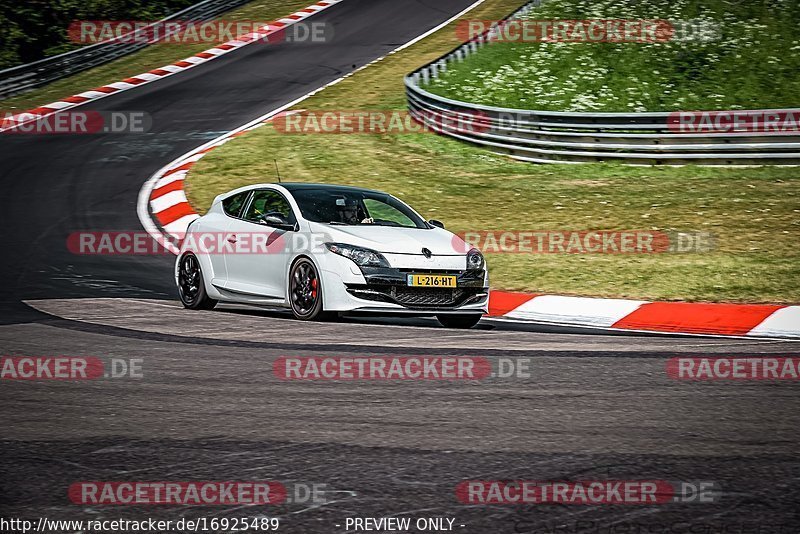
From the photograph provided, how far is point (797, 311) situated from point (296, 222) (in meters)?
5.03

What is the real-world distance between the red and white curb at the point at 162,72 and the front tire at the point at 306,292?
1523 cm

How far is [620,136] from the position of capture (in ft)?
60.1

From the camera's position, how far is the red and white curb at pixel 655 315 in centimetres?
1056

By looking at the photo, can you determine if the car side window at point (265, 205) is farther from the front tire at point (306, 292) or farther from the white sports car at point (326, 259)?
the front tire at point (306, 292)

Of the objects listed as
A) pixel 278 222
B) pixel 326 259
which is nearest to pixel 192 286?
pixel 278 222

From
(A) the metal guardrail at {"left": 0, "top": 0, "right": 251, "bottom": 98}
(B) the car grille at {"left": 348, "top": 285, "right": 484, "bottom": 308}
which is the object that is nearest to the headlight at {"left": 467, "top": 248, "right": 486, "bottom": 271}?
(B) the car grille at {"left": 348, "top": 285, "right": 484, "bottom": 308}

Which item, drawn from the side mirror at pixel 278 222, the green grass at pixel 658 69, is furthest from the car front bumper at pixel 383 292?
the green grass at pixel 658 69

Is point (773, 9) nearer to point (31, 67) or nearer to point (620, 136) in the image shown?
point (620, 136)

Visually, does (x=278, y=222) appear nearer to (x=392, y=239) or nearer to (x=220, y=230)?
(x=220, y=230)

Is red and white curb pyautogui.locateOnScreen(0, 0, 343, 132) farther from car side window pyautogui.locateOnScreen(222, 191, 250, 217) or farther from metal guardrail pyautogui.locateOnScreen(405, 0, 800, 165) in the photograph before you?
car side window pyautogui.locateOnScreen(222, 191, 250, 217)

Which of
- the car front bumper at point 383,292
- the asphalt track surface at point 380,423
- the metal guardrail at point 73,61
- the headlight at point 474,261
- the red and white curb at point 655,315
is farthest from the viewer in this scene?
the metal guardrail at point 73,61

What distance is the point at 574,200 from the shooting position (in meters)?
16.4

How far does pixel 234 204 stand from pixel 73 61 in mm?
19349

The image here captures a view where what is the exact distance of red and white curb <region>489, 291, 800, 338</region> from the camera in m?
10.6
